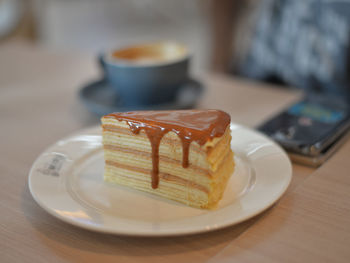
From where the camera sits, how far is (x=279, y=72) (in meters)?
1.73

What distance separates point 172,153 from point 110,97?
1.61ft

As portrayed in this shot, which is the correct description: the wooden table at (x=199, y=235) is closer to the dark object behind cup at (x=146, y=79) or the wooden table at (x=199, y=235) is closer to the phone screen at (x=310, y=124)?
the phone screen at (x=310, y=124)

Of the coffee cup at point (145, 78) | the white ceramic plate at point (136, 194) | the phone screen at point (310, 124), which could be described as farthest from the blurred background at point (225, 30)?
the white ceramic plate at point (136, 194)

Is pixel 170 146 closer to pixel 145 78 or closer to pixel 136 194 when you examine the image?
pixel 136 194

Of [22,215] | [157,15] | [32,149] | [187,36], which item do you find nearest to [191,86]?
[32,149]

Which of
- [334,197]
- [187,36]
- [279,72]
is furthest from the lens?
[187,36]

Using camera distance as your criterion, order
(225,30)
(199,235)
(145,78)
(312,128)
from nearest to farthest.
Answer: (199,235)
(312,128)
(145,78)
(225,30)

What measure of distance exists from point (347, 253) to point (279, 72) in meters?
1.37

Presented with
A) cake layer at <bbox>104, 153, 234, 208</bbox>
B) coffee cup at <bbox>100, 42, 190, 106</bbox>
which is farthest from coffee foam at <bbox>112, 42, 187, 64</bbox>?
cake layer at <bbox>104, 153, 234, 208</bbox>

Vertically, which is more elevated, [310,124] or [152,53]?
[152,53]

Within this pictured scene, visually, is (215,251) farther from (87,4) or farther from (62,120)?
(87,4)

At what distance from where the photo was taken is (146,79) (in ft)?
2.98

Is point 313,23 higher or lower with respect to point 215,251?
higher

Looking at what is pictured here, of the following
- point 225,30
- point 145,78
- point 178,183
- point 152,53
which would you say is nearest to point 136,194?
point 178,183
